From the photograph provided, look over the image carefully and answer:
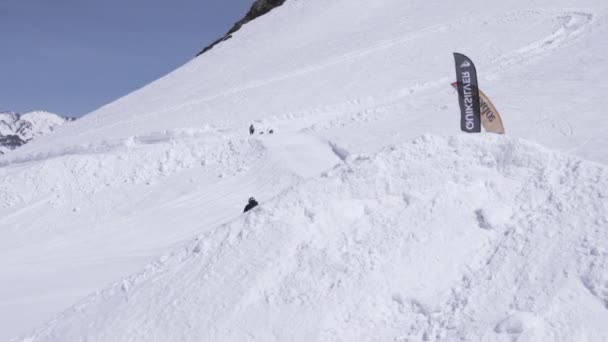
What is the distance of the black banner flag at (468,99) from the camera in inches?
345

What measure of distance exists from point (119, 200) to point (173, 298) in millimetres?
10801

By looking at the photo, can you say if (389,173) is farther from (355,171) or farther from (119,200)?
(119,200)

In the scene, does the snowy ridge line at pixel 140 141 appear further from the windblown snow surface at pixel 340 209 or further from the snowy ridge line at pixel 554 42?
the snowy ridge line at pixel 554 42

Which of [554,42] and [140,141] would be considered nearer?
[140,141]

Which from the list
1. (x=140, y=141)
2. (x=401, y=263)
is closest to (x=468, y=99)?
(x=401, y=263)

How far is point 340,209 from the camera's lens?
246 inches

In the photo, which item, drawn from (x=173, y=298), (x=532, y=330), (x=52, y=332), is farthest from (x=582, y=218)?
(x=52, y=332)

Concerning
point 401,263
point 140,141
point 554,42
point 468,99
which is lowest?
point 554,42

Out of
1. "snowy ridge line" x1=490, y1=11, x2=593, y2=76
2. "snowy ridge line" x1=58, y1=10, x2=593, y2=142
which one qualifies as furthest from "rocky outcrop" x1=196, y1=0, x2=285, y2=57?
"snowy ridge line" x1=490, y1=11, x2=593, y2=76

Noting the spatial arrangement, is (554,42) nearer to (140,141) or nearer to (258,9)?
(140,141)

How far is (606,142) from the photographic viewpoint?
40.5ft

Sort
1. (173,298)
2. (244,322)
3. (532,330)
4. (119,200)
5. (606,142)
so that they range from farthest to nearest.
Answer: (119,200), (606,142), (173,298), (244,322), (532,330)

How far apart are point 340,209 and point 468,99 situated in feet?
13.5

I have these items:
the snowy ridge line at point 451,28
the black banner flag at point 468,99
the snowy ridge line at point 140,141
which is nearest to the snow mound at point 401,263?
the black banner flag at point 468,99
